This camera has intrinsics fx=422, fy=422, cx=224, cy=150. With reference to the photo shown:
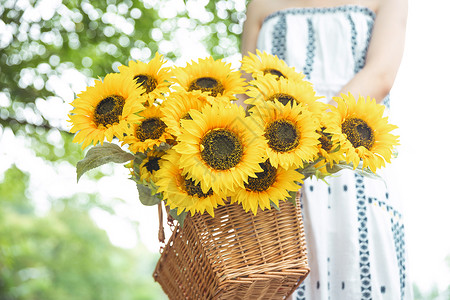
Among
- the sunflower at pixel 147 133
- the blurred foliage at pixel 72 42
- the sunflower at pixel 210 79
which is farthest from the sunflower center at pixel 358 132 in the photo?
the blurred foliage at pixel 72 42

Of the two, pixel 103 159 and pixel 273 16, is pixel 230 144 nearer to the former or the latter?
pixel 103 159

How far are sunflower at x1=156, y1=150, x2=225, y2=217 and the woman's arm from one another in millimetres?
567

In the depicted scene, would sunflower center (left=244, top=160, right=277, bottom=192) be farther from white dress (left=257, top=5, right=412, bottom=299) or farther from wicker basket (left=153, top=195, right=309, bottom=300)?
white dress (left=257, top=5, right=412, bottom=299)

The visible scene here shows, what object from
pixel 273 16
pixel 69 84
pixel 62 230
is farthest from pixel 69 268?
pixel 273 16

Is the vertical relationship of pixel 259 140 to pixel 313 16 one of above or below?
below

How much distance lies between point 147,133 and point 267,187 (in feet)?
0.81

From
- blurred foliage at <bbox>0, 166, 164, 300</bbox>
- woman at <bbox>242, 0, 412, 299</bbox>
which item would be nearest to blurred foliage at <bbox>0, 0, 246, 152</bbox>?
woman at <bbox>242, 0, 412, 299</bbox>

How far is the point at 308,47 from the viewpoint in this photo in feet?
4.57

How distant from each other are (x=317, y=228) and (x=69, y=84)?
2753 millimetres

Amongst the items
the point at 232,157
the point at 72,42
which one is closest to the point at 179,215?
the point at 232,157

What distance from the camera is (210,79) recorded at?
35.3 inches

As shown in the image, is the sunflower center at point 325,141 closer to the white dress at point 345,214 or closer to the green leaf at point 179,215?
the green leaf at point 179,215

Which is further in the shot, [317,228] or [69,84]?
[69,84]

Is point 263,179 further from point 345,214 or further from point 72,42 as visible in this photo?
point 72,42
